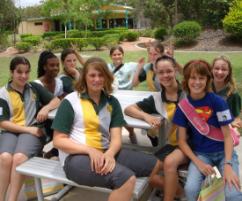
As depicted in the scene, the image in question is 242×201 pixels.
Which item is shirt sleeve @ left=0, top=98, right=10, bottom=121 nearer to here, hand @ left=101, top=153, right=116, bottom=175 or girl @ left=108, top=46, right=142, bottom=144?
hand @ left=101, top=153, right=116, bottom=175

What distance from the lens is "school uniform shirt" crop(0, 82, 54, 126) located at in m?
3.24

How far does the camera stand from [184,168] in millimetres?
2910

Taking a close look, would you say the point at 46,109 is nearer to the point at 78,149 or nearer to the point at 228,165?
the point at 78,149

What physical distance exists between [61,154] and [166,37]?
23374 mm

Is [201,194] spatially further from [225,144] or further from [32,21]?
[32,21]

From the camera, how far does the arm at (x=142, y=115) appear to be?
120 inches

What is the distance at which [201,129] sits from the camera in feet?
9.38

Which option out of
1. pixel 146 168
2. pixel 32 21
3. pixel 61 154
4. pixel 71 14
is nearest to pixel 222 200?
pixel 146 168

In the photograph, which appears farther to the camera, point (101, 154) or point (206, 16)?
point (206, 16)

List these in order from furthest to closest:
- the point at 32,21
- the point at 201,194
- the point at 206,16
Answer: the point at 32,21 → the point at 206,16 → the point at 201,194

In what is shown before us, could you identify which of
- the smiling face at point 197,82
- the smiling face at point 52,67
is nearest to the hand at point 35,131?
the smiling face at point 52,67

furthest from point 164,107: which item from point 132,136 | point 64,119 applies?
point 132,136

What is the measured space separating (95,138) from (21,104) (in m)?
0.95

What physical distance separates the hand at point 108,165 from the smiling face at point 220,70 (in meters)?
1.36
